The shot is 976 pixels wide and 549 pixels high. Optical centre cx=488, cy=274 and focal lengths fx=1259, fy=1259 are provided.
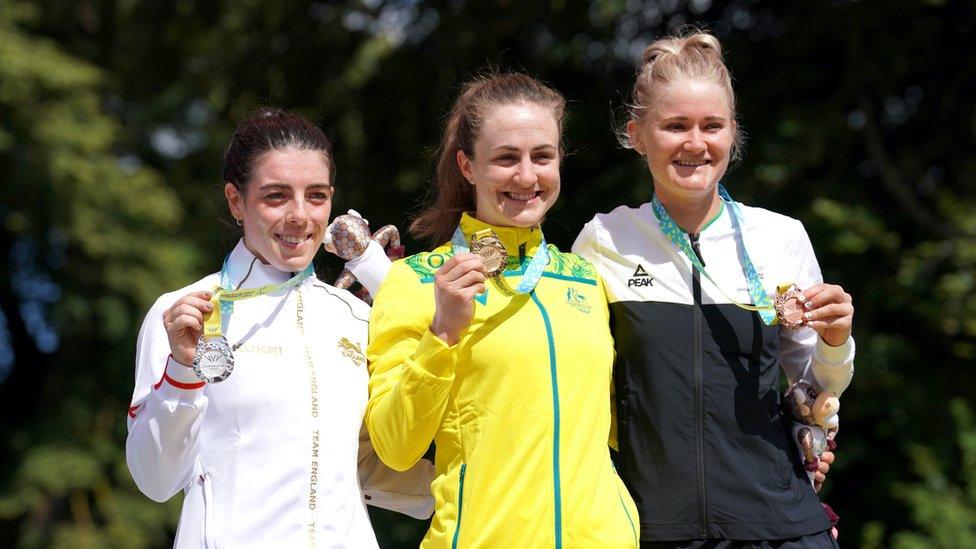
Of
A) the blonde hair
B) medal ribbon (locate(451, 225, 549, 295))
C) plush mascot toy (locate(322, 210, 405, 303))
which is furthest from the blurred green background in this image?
medal ribbon (locate(451, 225, 549, 295))

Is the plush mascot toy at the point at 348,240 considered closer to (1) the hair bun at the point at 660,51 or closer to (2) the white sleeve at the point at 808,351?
(1) the hair bun at the point at 660,51

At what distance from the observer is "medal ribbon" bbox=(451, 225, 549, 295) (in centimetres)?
293

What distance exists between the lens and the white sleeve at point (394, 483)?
2994 millimetres

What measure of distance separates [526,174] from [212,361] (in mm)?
851

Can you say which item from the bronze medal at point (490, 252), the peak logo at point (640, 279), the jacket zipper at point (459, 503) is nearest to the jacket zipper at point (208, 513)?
the jacket zipper at point (459, 503)

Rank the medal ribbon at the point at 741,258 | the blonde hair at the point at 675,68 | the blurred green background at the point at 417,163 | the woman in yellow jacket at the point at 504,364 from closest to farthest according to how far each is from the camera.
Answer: the woman in yellow jacket at the point at 504,364
the medal ribbon at the point at 741,258
the blonde hair at the point at 675,68
the blurred green background at the point at 417,163

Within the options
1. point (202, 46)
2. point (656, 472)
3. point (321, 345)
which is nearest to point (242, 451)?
point (321, 345)

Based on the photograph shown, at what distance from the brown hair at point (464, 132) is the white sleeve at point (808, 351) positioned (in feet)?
2.26

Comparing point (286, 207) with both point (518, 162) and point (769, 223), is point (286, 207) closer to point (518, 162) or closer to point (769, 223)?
point (518, 162)

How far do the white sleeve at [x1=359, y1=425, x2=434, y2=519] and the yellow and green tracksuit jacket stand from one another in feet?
0.53

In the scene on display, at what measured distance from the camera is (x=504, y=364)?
2828 mm

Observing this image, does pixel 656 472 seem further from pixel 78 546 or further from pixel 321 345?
pixel 78 546

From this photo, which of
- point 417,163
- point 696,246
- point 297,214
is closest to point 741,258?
point 696,246

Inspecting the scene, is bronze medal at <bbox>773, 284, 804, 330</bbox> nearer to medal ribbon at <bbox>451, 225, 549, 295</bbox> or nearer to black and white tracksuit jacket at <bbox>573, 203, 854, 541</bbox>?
black and white tracksuit jacket at <bbox>573, 203, 854, 541</bbox>
